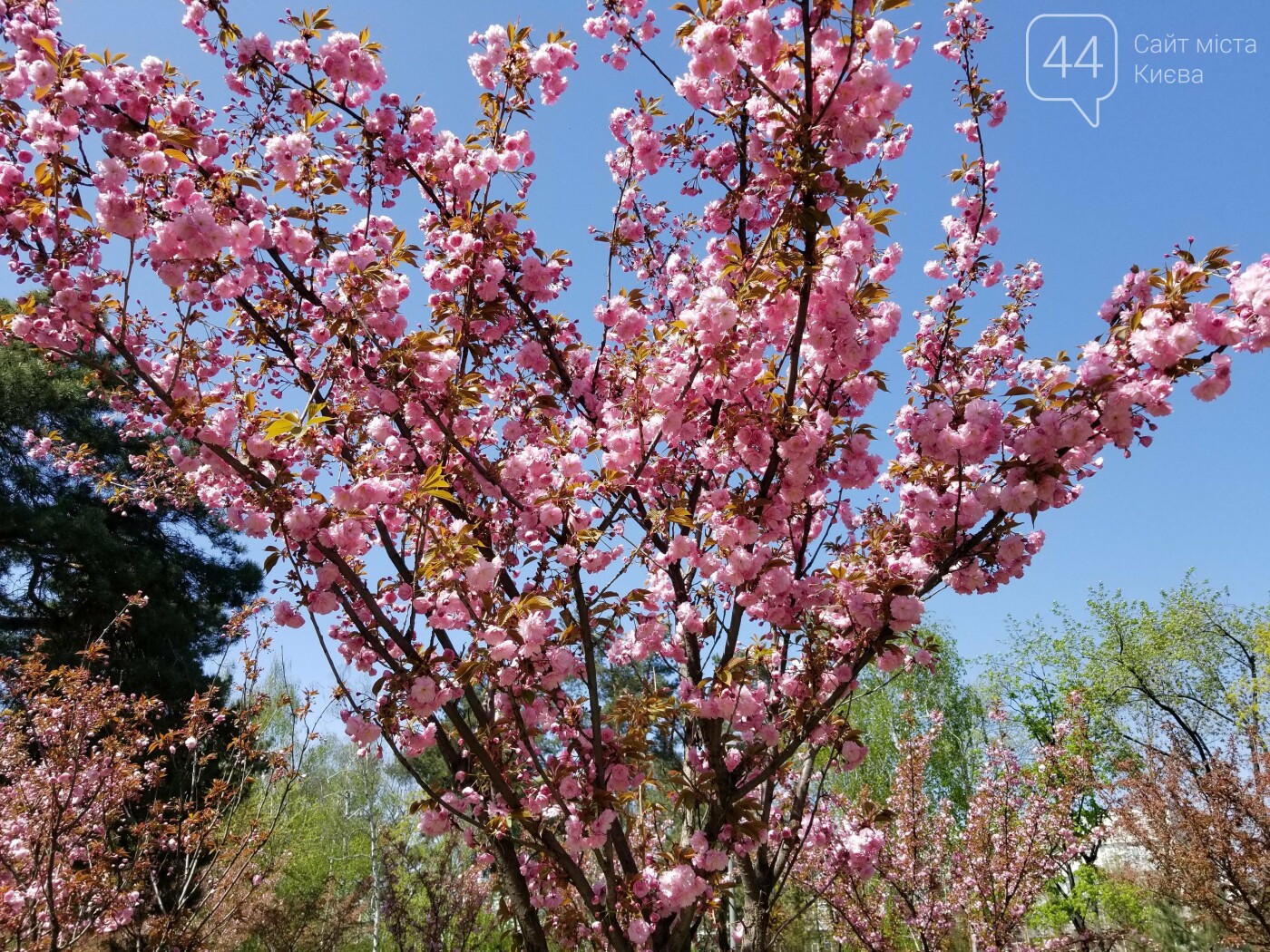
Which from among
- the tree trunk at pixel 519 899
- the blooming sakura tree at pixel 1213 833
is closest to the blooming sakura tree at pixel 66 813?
the tree trunk at pixel 519 899

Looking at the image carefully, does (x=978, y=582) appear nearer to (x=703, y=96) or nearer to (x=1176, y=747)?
(x=703, y=96)

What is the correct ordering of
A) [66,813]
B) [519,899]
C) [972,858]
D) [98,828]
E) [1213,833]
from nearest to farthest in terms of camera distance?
1. [519,899]
2. [66,813]
3. [98,828]
4. [972,858]
5. [1213,833]

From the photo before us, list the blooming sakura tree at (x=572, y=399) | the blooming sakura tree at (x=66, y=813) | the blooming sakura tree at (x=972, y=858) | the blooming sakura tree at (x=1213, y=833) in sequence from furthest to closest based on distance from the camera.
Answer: the blooming sakura tree at (x=1213, y=833) → the blooming sakura tree at (x=972, y=858) → the blooming sakura tree at (x=66, y=813) → the blooming sakura tree at (x=572, y=399)

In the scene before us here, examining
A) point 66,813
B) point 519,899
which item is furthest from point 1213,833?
point 66,813

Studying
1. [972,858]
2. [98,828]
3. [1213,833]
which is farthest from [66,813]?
[1213,833]

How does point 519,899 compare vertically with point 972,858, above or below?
below

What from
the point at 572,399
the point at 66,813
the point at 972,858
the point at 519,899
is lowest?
the point at 519,899

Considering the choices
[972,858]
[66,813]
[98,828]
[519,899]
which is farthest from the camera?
[972,858]

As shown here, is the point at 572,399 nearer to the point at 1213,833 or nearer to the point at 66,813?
the point at 66,813

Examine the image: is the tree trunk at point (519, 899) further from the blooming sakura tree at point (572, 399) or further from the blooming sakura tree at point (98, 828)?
the blooming sakura tree at point (98, 828)

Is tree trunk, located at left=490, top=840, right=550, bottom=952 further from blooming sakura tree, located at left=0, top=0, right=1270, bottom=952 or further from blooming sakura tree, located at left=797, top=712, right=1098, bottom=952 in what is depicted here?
blooming sakura tree, located at left=797, top=712, right=1098, bottom=952

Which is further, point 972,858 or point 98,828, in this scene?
point 972,858

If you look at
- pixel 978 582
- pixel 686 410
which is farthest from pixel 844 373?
pixel 978 582

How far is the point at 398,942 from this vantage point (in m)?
6.35
